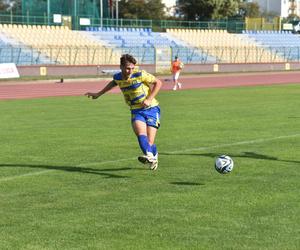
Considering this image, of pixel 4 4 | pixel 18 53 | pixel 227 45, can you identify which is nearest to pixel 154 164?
pixel 18 53

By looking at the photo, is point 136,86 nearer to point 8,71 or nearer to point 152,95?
point 152,95

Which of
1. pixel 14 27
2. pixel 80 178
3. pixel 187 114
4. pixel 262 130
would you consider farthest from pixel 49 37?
pixel 80 178

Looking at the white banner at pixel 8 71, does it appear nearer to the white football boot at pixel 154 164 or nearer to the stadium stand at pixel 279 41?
the white football boot at pixel 154 164

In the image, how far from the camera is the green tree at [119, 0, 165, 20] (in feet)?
342

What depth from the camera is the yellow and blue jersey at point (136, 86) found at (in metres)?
10.3

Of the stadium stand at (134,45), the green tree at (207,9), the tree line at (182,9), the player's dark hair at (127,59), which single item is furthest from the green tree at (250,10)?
the player's dark hair at (127,59)

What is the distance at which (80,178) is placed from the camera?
9.92m

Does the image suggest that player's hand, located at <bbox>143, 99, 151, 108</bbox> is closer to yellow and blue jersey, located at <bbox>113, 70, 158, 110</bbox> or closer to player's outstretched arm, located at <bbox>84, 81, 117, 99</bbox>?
yellow and blue jersey, located at <bbox>113, 70, 158, 110</bbox>

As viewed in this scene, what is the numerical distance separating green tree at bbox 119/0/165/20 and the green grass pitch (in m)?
88.0

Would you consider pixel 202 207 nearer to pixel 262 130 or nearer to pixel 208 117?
pixel 262 130

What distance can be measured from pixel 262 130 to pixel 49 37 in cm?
4601

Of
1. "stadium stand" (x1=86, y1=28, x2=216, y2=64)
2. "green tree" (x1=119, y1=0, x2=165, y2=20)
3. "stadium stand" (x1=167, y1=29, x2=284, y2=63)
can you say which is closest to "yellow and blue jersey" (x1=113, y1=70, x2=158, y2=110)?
"stadium stand" (x1=86, y1=28, x2=216, y2=64)

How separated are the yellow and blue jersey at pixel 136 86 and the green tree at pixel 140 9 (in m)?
94.5

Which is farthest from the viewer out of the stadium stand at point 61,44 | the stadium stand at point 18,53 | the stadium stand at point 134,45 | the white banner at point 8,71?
the stadium stand at point 61,44
